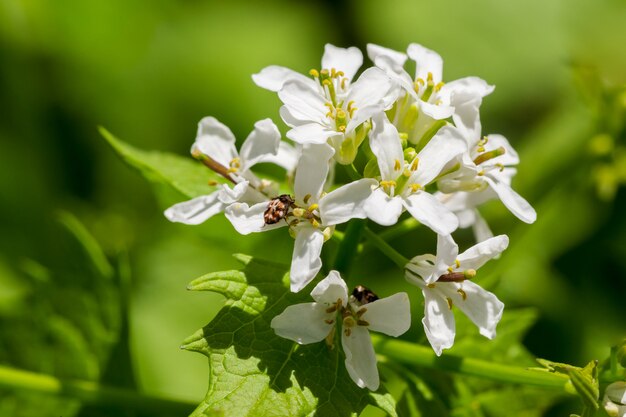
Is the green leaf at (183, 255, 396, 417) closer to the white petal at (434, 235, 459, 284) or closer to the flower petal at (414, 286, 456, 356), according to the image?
the flower petal at (414, 286, 456, 356)

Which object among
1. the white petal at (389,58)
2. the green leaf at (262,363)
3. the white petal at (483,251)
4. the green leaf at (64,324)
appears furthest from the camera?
the green leaf at (64,324)

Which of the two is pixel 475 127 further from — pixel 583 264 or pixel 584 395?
pixel 583 264

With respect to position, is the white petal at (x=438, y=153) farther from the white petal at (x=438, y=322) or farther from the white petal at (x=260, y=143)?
the white petal at (x=260, y=143)

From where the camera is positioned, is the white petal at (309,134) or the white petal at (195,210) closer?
the white petal at (309,134)

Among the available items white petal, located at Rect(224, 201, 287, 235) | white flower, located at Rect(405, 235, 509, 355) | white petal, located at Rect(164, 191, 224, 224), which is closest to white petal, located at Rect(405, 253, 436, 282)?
white flower, located at Rect(405, 235, 509, 355)

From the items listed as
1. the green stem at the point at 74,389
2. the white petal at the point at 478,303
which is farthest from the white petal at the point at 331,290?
the green stem at the point at 74,389

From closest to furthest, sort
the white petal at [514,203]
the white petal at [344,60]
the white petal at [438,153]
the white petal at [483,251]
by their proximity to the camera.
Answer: the white petal at [483,251] < the white petal at [438,153] < the white petal at [514,203] < the white petal at [344,60]

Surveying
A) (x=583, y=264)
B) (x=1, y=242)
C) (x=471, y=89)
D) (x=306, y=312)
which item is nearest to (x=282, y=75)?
(x=471, y=89)
